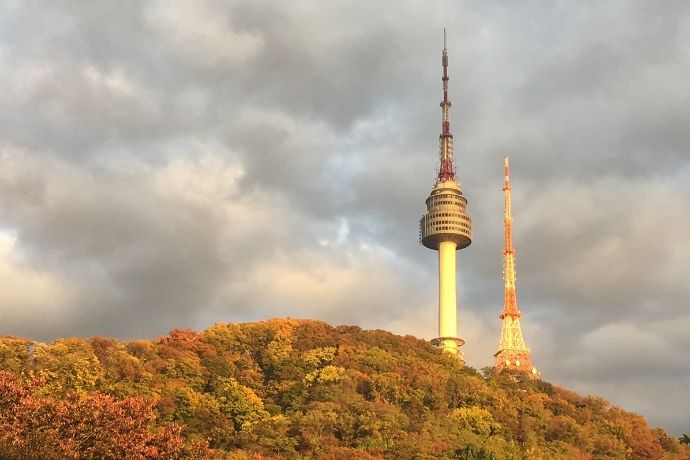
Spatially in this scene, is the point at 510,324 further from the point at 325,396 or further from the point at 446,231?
the point at 325,396

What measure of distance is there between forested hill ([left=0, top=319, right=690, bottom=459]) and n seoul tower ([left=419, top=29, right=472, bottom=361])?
70.0 m

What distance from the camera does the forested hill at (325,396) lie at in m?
82.1

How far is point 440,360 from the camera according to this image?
11581 centimetres

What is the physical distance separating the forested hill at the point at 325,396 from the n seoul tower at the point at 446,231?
70.0 metres

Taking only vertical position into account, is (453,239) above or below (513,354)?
above

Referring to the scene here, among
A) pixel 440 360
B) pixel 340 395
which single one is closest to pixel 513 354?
pixel 440 360

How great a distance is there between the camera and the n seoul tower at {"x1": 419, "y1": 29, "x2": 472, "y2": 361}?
188m

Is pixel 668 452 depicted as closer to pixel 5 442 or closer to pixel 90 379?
pixel 90 379

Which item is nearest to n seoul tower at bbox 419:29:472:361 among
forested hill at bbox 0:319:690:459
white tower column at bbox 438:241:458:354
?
white tower column at bbox 438:241:458:354

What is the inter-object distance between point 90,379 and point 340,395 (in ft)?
83.3

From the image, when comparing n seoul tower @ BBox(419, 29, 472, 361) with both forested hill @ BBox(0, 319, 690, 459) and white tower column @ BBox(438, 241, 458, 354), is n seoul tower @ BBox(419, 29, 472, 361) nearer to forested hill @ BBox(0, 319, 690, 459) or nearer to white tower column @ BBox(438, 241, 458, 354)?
white tower column @ BBox(438, 241, 458, 354)

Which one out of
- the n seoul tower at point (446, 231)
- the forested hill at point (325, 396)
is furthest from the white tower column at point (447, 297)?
the forested hill at point (325, 396)

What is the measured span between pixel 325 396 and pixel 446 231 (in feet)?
345

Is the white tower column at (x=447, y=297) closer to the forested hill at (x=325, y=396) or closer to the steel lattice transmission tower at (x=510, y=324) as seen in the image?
the steel lattice transmission tower at (x=510, y=324)
